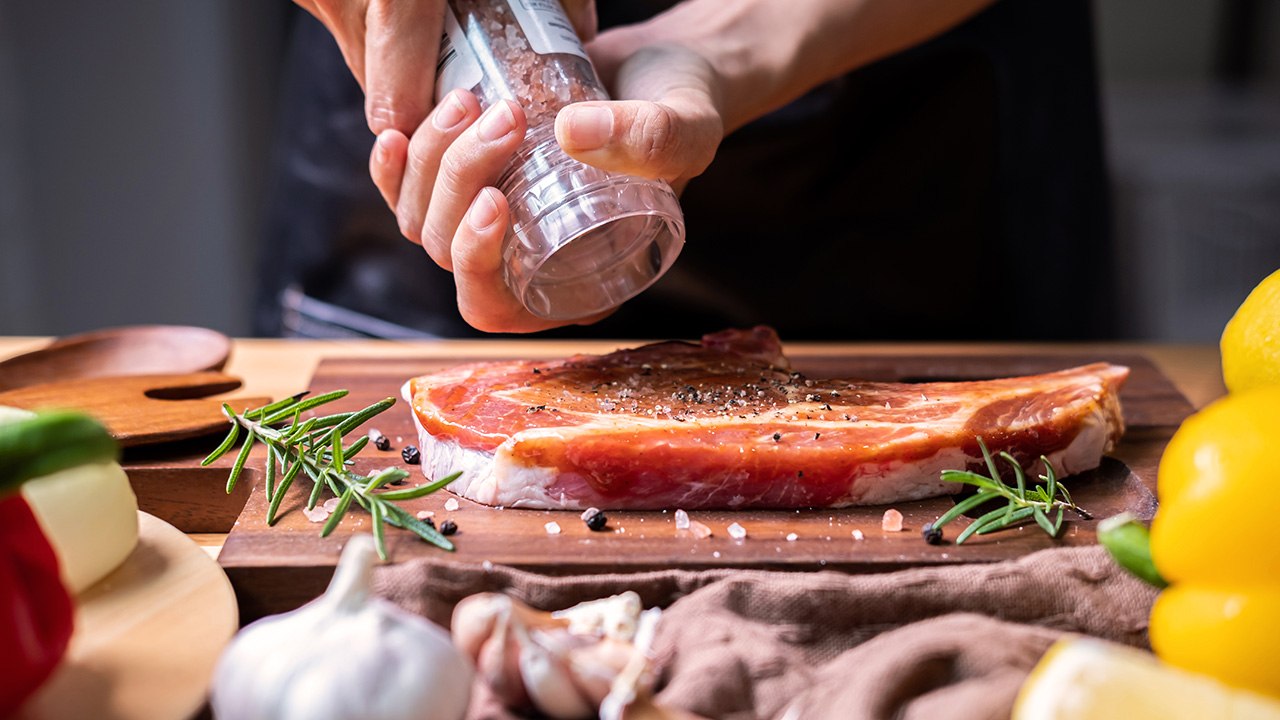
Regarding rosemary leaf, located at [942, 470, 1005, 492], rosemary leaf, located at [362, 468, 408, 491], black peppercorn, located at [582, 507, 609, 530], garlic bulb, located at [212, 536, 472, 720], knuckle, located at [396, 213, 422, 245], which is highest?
knuckle, located at [396, 213, 422, 245]

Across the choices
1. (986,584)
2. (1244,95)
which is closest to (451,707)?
(986,584)

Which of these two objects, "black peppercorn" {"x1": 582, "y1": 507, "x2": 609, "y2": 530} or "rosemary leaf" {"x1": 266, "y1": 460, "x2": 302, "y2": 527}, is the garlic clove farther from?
"rosemary leaf" {"x1": 266, "y1": 460, "x2": 302, "y2": 527}

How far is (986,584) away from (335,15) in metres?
1.46

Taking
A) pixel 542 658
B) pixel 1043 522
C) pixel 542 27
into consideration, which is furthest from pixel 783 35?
pixel 542 658

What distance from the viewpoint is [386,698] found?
→ 800 millimetres

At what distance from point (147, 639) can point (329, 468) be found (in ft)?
1.40

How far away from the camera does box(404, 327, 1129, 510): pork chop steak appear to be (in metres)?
1.45

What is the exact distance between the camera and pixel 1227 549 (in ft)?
2.97

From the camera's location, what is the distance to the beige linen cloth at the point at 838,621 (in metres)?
0.99

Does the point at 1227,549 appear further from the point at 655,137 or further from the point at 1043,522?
the point at 655,137

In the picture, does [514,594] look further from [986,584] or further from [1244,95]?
[1244,95]

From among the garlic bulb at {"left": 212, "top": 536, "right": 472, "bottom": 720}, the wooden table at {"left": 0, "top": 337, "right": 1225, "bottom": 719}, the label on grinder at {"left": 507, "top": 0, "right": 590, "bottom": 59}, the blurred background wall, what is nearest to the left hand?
the label on grinder at {"left": 507, "top": 0, "right": 590, "bottom": 59}

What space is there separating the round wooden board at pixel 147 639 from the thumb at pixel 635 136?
28.9 inches

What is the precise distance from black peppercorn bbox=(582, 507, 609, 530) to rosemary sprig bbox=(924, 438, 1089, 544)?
0.47 m
